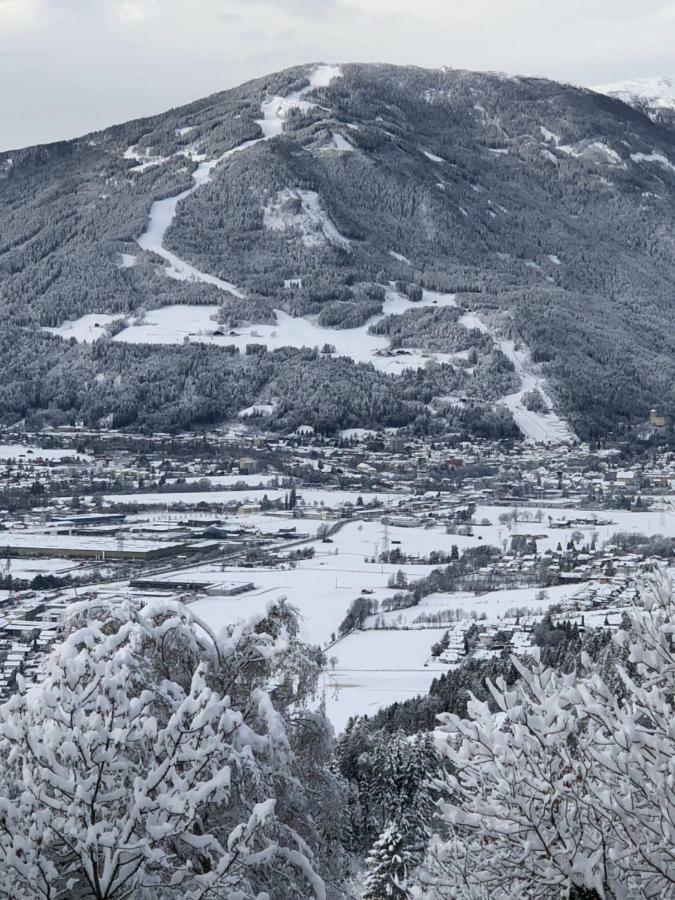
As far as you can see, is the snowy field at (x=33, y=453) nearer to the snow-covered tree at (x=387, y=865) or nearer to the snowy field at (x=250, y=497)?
the snowy field at (x=250, y=497)

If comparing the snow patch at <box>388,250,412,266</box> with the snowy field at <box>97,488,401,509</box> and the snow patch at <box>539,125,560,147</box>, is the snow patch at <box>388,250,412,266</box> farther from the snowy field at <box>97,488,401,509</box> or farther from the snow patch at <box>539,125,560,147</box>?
the snowy field at <box>97,488,401,509</box>

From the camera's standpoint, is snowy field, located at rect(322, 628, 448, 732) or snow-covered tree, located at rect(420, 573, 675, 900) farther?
snowy field, located at rect(322, 628, 448, 732)

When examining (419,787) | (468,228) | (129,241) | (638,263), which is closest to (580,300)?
(468,228)

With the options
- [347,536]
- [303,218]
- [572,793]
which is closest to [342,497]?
[347,536]

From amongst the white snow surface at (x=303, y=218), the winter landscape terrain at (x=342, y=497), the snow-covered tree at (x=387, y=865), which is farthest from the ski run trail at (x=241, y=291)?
the snow-covered tree at (x=387, y=865)

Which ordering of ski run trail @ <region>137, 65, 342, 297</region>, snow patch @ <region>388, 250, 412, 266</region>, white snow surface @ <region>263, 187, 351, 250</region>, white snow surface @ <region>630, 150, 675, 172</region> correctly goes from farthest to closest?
1. white snow surface @ <region>630, 150, 675, 172</region>
2. snow patch @ <region>388, 250, 412, 266</region>
3. white snow surface @ <region>263, 187, 351, 250</region>
4. ski run trail @ <region>137, 65, 342, 297</region>

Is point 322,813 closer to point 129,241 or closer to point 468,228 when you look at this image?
point 129,241

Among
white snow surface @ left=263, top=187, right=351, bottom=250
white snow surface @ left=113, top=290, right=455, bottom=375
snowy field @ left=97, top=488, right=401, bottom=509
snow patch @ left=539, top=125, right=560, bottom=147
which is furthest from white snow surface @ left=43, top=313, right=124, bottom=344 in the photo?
snow patch @ left=539, top=125, right=560, bottom=147
